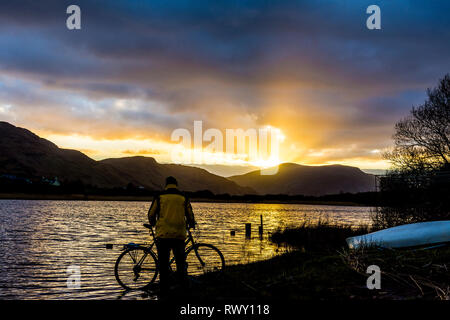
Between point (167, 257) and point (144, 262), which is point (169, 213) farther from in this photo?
point (144, 262)

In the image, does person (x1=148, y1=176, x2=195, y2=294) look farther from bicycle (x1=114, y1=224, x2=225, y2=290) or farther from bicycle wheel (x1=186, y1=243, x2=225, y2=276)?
bicycle wheel (x1=186, y1=243, x2=225, y2=276)

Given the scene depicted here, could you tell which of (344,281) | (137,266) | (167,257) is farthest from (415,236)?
(137,266)

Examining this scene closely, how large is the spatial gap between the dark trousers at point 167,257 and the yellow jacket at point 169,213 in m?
0.21

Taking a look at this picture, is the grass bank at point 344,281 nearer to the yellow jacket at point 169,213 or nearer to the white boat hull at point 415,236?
the yellow jacket at point 169,213

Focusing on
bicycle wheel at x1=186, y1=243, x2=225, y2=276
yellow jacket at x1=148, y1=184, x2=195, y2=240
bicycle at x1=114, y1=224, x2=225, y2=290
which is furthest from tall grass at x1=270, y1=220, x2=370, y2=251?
yellow jacket at x1=148, y1=184, x2=195, y2=240

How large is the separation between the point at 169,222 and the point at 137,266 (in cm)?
272

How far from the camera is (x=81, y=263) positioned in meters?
20.0

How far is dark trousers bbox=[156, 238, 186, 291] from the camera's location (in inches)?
410

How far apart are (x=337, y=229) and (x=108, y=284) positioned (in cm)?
2025

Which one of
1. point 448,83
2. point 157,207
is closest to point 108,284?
point 157,207

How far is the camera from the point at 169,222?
1021cm

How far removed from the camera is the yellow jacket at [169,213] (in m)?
10.2

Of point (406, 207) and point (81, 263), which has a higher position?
point (406, 207)
